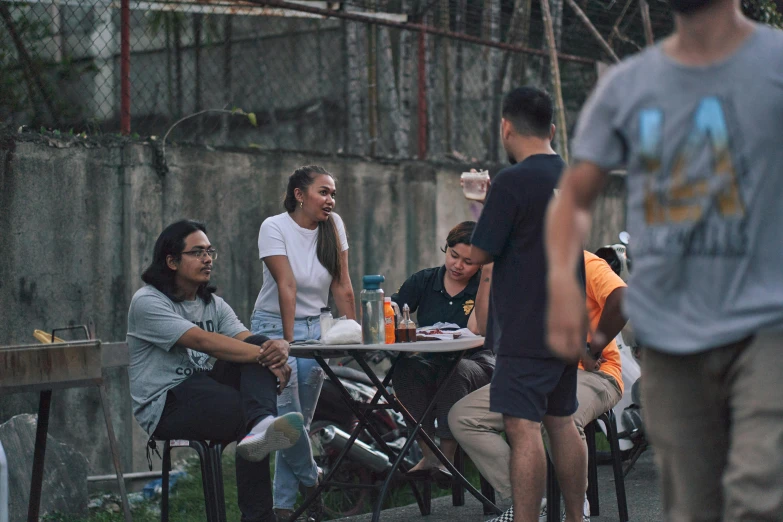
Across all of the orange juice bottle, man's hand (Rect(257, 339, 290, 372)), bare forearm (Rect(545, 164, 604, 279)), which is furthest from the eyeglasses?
bare forearm (Rect(545, 164, 604, 279))

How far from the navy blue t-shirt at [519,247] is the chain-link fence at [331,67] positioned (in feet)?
12.0

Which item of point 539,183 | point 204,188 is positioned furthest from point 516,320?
point 204,188

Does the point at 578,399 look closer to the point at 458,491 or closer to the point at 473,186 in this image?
the point at 458,491

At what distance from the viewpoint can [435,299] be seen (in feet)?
19.8

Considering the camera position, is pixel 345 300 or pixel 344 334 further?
pixel 345 300

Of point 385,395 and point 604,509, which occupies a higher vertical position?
point 385,395

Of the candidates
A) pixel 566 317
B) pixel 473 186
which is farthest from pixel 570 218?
pixel 473 186

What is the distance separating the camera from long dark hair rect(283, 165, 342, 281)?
600cm

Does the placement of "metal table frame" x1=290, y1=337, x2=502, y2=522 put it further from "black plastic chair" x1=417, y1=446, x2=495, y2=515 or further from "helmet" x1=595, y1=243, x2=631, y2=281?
"helmet" x1=595, y1=243, x2=631, y2=281

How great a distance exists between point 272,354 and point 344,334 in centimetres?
36

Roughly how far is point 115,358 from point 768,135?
3.82 meters

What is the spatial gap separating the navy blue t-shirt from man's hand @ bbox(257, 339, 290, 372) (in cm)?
115

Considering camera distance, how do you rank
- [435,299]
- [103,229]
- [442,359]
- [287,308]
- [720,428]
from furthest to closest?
[103,229], [435,299], [287,308], [442,359], [720,428]

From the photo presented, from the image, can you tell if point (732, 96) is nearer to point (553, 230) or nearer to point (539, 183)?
point (553, 230)
